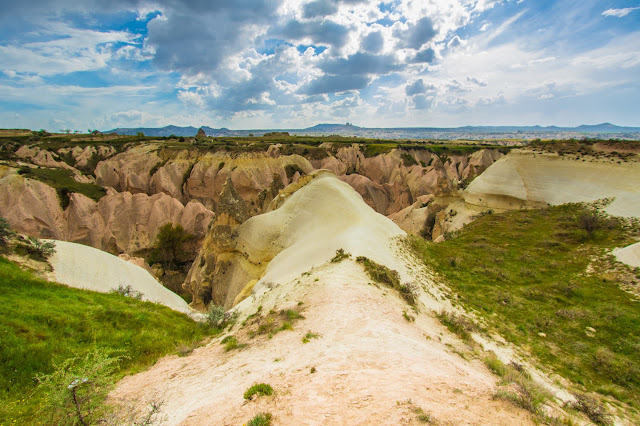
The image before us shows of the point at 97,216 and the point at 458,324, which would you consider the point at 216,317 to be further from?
the point at 97,216

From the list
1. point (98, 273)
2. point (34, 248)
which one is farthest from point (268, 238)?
point (34, 248)

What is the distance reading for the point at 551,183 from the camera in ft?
90.3

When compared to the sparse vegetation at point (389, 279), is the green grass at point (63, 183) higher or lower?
higher

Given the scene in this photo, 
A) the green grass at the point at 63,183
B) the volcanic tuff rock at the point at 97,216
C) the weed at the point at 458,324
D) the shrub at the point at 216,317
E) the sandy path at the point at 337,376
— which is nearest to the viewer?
the sandy path at the point at 337,376

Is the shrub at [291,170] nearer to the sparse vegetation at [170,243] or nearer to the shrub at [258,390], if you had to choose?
the sparse vegetation at [170,243]

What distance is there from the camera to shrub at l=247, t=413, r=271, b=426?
3.50 metres

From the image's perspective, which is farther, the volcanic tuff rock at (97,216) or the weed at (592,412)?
the volcanic tuff rock at (97,216)

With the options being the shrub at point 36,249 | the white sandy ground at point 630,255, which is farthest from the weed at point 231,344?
the white sandy ground at point 630,255

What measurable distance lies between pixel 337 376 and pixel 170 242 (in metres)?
23.6

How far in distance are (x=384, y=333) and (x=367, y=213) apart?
1196 cm

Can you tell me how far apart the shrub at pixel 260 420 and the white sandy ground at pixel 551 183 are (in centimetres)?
2787

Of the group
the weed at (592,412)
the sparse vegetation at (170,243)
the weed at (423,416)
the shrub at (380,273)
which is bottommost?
the sparse vegetation at (170,243)

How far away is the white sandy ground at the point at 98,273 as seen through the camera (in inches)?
425

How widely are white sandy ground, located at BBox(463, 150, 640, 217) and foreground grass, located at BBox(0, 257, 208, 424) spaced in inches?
1105
